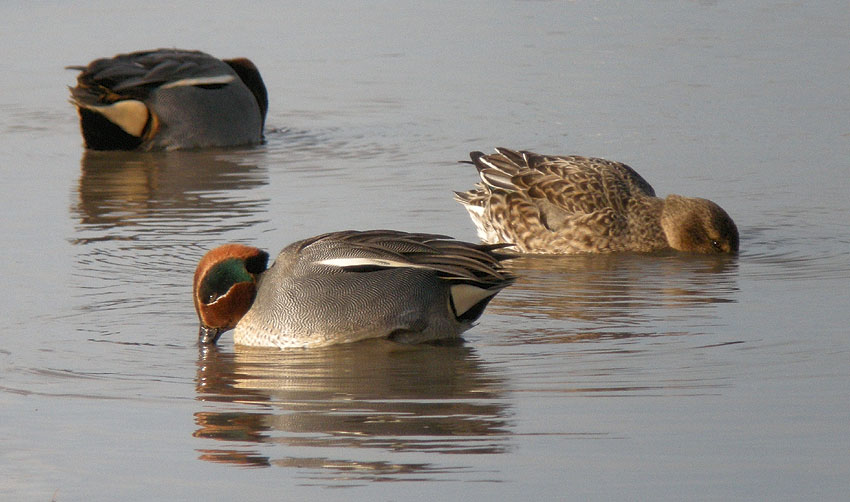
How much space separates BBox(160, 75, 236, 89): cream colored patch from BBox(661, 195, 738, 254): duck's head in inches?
204

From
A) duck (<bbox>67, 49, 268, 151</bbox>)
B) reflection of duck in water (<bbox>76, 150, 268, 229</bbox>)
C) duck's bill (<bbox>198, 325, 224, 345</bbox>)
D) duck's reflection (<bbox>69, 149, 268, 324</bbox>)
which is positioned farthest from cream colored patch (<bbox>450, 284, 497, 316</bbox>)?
duck (<bbox>67, 49, 268, 151</bbox>)

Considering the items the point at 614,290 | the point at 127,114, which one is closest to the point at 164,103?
the point at 127,114

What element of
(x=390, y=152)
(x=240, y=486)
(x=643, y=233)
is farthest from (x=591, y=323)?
(x=390, y=152)

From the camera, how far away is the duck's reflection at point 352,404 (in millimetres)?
5098

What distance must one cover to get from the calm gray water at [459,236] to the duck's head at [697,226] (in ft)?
0.47

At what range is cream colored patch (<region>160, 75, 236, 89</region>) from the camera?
42.7 ft

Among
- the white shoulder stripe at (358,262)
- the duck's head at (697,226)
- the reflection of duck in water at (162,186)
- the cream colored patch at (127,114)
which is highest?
the white shoulder stripe at (358,262)

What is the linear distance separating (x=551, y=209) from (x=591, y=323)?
2245 millimetres

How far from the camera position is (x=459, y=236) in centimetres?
946

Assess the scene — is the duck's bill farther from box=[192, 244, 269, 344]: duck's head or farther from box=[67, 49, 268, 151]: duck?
box=[67, 49, 268, 151]: duck

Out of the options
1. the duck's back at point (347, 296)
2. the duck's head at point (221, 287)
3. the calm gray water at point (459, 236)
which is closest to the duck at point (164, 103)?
the calm gray water at point (459, 236)

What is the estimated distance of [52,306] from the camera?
7410 millimetres

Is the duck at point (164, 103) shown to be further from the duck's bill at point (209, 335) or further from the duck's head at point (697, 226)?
the duck's bill at point (209, 335)

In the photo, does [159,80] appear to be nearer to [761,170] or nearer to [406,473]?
[761,170]
